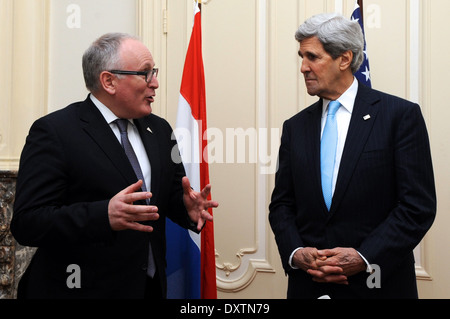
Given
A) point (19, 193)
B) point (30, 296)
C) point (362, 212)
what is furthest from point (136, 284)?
point (362, 212)

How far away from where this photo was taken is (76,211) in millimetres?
1576

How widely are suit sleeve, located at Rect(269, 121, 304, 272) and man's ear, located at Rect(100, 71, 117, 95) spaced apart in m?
0.74

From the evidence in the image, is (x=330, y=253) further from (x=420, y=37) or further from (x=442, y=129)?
(x=420, y=37)

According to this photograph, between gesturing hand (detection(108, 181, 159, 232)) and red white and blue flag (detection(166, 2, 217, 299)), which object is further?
red white and blue flag (detection(166, 2, 217, 299))

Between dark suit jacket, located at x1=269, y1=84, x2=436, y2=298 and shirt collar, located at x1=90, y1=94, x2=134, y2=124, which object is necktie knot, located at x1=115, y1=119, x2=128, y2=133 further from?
dark suit jacket, located at x1=269, y1=84, x2=436, y2=298

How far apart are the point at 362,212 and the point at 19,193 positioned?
1219 millimetres

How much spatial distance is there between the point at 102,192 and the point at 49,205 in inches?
7.1

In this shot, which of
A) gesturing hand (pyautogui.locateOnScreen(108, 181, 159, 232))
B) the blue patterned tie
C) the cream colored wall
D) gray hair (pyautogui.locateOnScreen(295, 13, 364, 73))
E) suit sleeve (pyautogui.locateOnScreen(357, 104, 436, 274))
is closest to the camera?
gesturing hand (pyautogui.locateOnScreen(108, 181, 159, 232))

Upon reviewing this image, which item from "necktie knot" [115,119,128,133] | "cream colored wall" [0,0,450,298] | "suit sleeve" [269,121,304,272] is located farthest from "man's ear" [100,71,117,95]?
"cream colored wall" [0,0,450,298]

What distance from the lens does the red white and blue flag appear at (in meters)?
2.71

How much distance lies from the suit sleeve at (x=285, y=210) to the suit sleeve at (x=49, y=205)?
27.3 inches

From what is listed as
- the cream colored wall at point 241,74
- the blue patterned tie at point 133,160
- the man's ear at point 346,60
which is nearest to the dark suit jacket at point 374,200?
the man's ear at point 346,60

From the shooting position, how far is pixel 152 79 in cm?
186

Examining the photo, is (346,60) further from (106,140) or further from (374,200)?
(106,140)
